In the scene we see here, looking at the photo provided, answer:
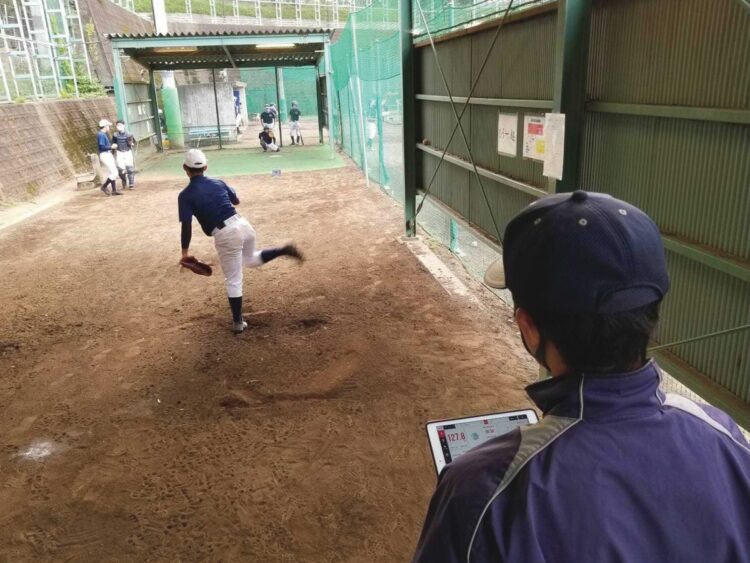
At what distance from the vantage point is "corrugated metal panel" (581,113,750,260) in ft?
9.49

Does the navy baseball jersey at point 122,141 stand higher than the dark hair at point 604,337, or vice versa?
the dark hair at point 604,337

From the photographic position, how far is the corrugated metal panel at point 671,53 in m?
2.82

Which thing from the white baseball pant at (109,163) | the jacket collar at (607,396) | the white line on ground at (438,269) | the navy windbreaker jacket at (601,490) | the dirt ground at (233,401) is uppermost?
the jacket collar at (607,396)

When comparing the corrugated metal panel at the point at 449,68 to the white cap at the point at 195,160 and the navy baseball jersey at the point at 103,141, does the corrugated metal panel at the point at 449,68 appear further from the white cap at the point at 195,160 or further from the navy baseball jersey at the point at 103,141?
the navy baseball jersey at the point at 103,141

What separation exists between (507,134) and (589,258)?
182 inches

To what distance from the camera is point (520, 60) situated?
5.00 meters

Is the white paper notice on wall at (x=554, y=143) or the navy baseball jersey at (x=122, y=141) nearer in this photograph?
the white paper notice on wall at (x=554, y=143)

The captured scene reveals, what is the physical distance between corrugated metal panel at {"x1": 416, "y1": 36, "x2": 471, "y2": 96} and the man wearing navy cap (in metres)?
5.57

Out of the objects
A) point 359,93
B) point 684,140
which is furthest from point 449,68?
point 359,93

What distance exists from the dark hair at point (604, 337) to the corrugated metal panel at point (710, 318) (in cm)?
220

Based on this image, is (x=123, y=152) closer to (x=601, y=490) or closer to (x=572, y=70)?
(x=572, y=70)

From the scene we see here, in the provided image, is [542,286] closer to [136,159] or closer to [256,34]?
[256,34]

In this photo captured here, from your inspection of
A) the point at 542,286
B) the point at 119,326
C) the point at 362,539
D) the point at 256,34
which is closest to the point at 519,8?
the point at 362,539

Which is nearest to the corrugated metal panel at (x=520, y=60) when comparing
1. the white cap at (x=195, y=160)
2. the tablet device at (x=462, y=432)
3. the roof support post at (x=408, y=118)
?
the roof support post at (x=408, y=118)
